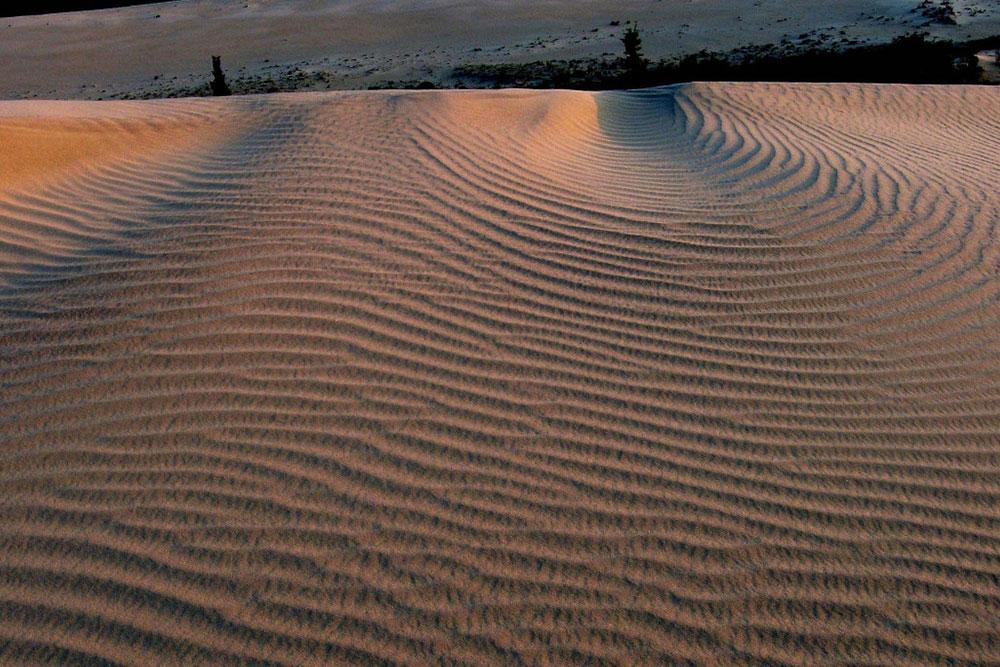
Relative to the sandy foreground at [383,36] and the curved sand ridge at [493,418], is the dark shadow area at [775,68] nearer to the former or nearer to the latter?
the sandy foreground at [383,36]

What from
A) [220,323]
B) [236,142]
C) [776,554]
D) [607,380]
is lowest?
[776,554]

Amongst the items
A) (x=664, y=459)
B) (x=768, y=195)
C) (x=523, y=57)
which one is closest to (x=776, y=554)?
(x=664, y=459)

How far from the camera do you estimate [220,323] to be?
377cm

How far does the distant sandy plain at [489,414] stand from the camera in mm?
2455

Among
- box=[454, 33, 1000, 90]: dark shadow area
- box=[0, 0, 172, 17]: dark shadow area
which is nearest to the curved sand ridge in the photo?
box=[454, 33, 1000, 90]: dark shadow area

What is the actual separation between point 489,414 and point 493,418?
0.03 m

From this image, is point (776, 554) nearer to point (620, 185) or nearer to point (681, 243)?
point (681, 243)

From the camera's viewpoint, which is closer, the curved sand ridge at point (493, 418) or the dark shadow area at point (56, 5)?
the curved sand ridge at point (493, 418)

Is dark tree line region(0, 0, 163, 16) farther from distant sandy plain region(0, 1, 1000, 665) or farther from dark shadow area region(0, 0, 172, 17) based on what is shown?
distant sandy plain region(0, 1, 1000, 665)

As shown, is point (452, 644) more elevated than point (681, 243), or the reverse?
point (681, 243)

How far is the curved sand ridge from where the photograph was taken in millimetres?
2457

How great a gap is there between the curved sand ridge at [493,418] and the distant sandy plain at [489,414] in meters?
0.01

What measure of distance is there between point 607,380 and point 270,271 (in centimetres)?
204

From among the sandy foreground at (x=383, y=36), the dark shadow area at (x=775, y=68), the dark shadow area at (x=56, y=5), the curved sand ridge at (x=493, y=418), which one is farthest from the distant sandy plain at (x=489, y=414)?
the dark shadow area at (x=56, y=5)
